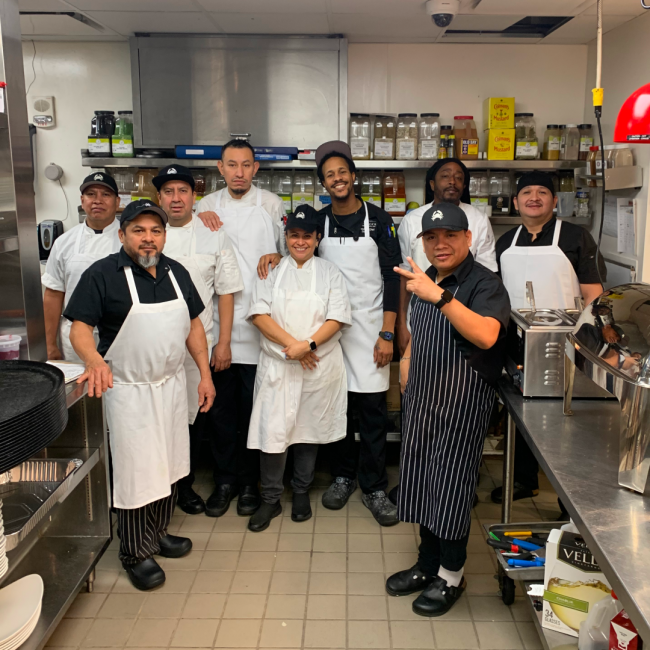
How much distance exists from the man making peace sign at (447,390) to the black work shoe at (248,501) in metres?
1.00

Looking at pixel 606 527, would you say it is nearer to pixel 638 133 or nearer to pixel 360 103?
pixel 638 133

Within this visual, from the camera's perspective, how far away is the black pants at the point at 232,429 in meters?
3.36

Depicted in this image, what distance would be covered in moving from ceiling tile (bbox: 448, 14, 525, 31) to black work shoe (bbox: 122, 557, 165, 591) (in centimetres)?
319

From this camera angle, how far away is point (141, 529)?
275 centimetres

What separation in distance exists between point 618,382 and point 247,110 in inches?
125

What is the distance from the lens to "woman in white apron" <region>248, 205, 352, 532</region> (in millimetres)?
3102

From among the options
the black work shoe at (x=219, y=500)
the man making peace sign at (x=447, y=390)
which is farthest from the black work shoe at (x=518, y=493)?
the black work shoe at (x=219, y=500)

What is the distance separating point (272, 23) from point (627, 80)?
2040 mm

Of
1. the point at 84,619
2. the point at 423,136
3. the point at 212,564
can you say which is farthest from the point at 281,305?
the point at 423,136

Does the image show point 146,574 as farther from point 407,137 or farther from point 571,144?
point 571,144

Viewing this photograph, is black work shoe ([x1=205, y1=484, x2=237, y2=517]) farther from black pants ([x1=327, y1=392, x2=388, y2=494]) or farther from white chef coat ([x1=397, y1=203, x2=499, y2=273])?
white chef coat ([x1=397, y1=203, x2=499, y2=273])

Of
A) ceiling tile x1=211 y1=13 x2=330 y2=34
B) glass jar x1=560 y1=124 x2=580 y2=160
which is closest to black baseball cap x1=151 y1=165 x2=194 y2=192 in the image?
ceiling tile x1=211 y1=13 x2=330 y2=34

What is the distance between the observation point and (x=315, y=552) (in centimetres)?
299

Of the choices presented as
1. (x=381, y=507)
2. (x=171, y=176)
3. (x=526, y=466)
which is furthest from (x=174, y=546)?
(x=526, y=466)
